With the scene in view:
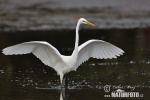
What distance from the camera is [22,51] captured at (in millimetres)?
11883

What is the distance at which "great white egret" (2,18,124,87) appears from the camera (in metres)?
11.8

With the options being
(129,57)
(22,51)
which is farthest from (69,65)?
(129,57)

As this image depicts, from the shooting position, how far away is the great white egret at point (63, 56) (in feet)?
38.8

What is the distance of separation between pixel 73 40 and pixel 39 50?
890cm

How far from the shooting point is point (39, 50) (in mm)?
12156

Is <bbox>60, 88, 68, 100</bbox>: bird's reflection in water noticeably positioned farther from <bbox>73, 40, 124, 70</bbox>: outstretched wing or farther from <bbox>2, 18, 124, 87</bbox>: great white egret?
<bbox>73, 40, 124, 70</bbox>: outstretched wing

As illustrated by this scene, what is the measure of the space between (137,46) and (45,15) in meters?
9.23

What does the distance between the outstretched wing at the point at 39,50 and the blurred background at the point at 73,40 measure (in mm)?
575

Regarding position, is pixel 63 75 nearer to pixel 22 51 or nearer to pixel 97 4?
pixel 22 51
